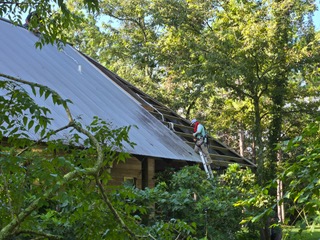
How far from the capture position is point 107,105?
12.4 metres

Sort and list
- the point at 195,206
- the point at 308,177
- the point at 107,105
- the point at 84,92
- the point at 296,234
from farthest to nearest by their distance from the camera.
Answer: the point at 107,105, the point at 84,92, the point at 195,206, the point at 296,234, the point at 308,177

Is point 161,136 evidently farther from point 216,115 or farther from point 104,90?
point 216,115

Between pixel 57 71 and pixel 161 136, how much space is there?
3015 millimetres

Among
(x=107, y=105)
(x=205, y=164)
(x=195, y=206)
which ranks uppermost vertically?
(x=107, y=105)

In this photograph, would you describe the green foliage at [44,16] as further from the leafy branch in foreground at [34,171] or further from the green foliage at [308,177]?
the green foliage at [308,177]

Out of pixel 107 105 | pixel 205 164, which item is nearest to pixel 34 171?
pixel 107 105

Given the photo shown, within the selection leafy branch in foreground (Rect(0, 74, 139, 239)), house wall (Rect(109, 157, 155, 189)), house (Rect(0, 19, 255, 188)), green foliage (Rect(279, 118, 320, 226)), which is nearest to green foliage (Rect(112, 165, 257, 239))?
house (Rect(0, 19, 255, 188))

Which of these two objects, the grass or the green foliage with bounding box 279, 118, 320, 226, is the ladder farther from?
the green foliage with bounding box 279, 118, 320, 226

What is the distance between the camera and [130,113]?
1314cm

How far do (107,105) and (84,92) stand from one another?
2.09 ft

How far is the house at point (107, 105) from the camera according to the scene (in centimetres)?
1049

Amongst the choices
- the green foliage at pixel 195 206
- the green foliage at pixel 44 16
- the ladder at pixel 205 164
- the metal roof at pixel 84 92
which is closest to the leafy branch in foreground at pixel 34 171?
the green foliage at pixel 44 16

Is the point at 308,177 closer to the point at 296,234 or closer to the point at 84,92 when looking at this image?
the point at 296,234

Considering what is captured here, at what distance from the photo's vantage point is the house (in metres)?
10.5
